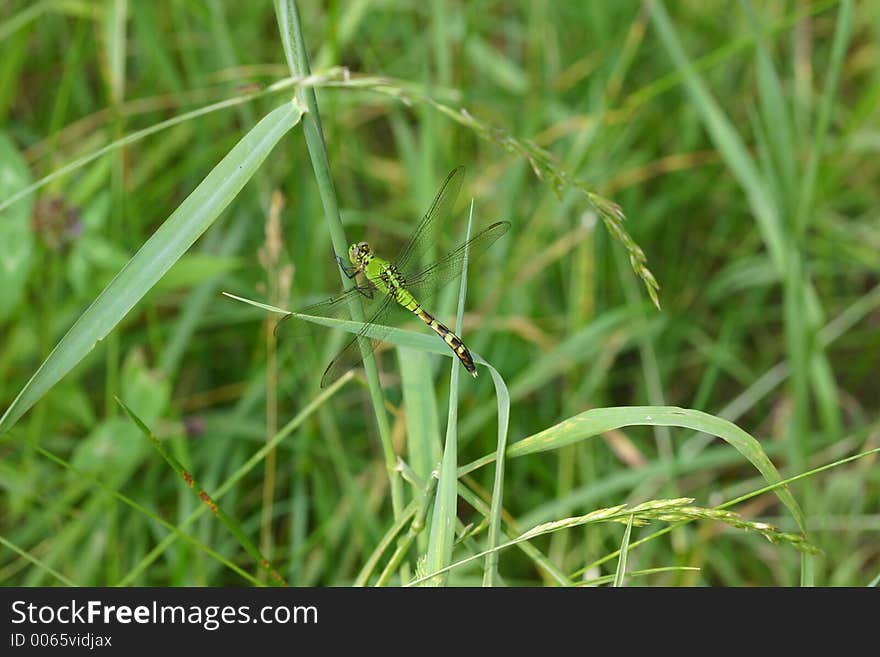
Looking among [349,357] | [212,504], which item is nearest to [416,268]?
[349,357]

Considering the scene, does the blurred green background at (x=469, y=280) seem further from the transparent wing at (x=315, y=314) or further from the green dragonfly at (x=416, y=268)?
the transparent wing at (x=315, y=314)

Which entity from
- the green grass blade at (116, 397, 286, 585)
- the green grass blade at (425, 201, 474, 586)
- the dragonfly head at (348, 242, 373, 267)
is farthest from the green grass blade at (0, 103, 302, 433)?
the dragonfly head at (348, 242, 373, 267)

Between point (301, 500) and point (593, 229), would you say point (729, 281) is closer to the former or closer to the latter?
point (593, 229)

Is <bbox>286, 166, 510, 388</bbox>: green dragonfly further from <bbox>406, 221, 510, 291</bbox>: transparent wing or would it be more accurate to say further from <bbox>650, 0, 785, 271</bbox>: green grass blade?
<bbox>650, 0, 785, 271</bbox>: green grass blade

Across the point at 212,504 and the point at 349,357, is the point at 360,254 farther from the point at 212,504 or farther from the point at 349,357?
the point at 212,504
